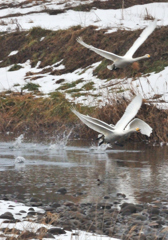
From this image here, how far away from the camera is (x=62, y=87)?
905 inches

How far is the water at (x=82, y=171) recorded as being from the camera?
905cm

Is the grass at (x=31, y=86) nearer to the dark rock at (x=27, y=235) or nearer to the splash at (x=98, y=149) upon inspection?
the splash at (x=98, y=149)

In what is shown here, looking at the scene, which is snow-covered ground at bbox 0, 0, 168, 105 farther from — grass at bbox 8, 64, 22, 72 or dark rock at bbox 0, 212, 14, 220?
dark rock at bbox 0, 212, 14, 220

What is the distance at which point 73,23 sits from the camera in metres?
30.3

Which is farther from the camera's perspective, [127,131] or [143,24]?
[143,24]

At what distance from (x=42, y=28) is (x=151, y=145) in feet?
54.1

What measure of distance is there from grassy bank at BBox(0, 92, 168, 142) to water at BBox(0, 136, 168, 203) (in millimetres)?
825

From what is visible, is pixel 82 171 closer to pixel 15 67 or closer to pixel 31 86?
pixel 31 86

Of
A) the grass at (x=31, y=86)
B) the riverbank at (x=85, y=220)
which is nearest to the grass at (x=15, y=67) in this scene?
the grass at (x=31, y=86)

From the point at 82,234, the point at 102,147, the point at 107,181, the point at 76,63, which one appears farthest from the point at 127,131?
the point at 76,63

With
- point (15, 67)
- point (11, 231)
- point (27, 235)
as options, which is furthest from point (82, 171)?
point (15, 67)

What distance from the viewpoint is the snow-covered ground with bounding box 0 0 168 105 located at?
2117 centimetres

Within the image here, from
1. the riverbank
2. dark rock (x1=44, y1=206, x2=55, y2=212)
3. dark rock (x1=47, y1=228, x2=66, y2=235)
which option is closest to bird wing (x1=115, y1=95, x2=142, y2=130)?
the riverbank

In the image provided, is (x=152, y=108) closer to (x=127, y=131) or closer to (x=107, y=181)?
(x=127, y=131)
